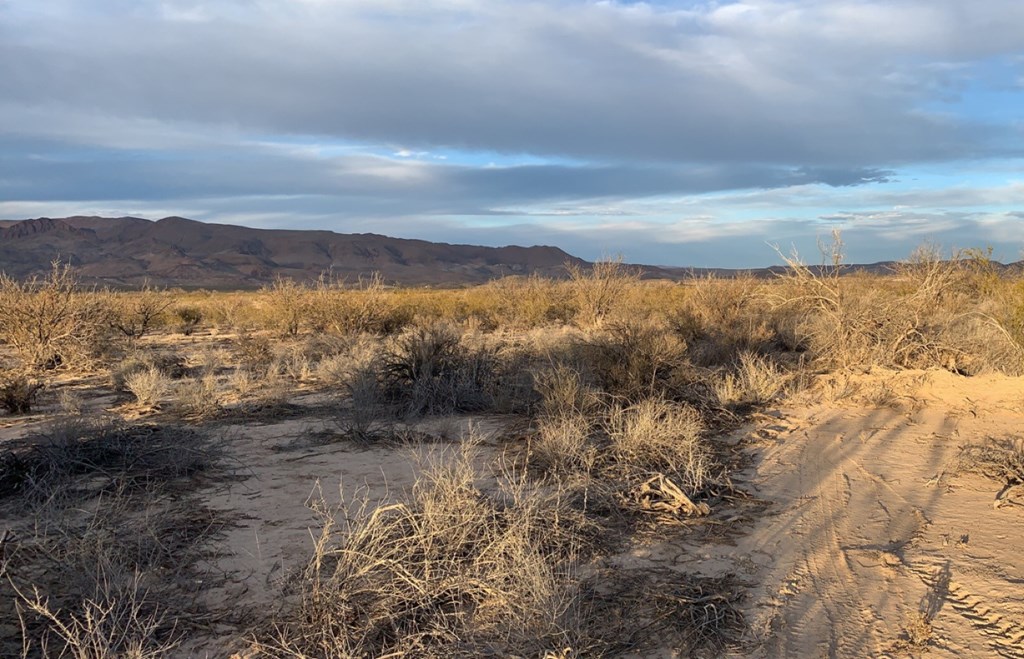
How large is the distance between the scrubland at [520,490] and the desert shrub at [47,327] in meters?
0.07

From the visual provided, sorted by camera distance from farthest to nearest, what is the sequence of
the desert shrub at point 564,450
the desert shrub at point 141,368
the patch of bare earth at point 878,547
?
the desert shrub at point 141,368 → the desert shrub at point 564,450 → the patch of bare earth at point 878,547

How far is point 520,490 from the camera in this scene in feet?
16.4

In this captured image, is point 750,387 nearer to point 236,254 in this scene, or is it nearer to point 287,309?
point 287,309

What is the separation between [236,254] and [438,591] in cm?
11368

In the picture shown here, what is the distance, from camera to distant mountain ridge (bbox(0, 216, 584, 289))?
9744 cm

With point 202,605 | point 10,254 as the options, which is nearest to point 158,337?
point 202,605

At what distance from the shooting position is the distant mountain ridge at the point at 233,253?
320ft

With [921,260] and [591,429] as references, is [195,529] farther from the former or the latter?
[921,260]

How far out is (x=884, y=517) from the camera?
5.59 metres

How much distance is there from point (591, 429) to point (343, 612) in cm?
494

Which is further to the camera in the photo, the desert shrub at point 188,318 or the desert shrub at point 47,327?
the desert shrub at point 188,318

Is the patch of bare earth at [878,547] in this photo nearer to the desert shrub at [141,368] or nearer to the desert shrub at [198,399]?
the desert shrub at [198,399]

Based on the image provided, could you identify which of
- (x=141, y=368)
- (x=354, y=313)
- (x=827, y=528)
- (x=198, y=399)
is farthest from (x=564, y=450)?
(x=354, y=313)

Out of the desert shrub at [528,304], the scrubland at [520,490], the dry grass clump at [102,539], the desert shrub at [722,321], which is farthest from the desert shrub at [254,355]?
the desert shrub at [722,321]
